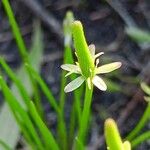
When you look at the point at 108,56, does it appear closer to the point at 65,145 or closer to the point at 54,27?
the point at 54,27

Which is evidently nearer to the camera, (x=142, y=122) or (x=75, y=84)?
(x=75, y=84)

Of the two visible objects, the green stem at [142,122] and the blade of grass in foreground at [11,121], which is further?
the blade of grass in foreground at [11,121]

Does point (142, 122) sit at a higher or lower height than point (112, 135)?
lower

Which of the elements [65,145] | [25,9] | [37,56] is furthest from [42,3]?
[65,145]

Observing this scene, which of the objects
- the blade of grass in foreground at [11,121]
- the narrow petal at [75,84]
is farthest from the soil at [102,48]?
the narrow petal at [75,84]

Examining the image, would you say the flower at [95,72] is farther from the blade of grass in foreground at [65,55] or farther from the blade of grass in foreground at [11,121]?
the blade of grass in foreground at [11,121]

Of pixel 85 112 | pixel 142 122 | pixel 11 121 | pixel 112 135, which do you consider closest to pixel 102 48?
pixel 11 121

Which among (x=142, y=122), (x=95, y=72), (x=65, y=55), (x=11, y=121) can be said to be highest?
(x=95, y=72)

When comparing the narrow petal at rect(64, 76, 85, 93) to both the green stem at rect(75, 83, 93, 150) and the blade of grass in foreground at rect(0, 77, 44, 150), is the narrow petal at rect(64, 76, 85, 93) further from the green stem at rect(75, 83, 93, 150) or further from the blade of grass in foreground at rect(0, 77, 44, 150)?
the blade of grass in foreground at rect(0, 77, 44, 150)

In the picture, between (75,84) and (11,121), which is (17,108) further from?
(11,121)
